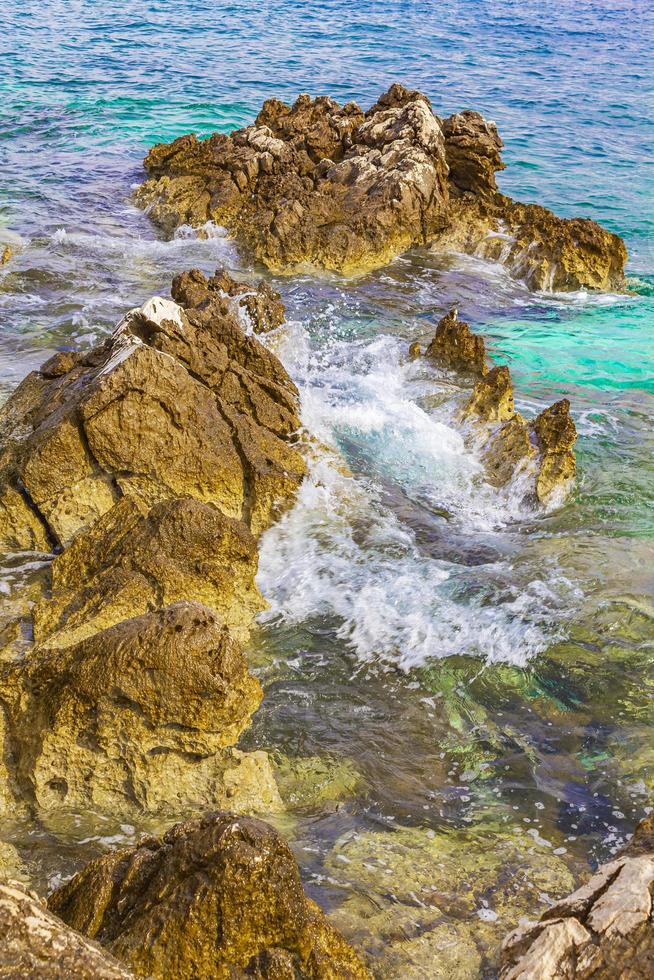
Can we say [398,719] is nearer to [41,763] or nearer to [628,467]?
[41,763]

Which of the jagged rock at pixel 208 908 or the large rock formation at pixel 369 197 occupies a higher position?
the large rock formation at pixel 369 197

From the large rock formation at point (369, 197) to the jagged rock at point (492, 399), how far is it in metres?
5.16

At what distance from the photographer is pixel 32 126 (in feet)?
68.6

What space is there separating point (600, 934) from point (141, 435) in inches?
191

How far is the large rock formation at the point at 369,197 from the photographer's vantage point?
13938 millimetres

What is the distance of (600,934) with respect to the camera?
2.99 m

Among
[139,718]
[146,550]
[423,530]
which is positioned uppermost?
[146,550]

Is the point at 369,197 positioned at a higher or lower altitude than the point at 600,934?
higher

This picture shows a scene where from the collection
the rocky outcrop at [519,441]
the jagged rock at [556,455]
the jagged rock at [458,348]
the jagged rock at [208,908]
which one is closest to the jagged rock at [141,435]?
the rocky outcrop at [519,441]

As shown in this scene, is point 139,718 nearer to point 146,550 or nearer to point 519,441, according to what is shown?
point 146,550

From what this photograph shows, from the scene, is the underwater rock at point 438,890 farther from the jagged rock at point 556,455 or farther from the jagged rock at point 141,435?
the jagged rock at point 556,455

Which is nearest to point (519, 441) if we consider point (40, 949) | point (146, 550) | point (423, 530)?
point (423, 530)

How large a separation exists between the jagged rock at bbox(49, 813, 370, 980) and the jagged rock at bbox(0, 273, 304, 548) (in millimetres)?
3745

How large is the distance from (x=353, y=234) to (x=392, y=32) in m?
23.3
